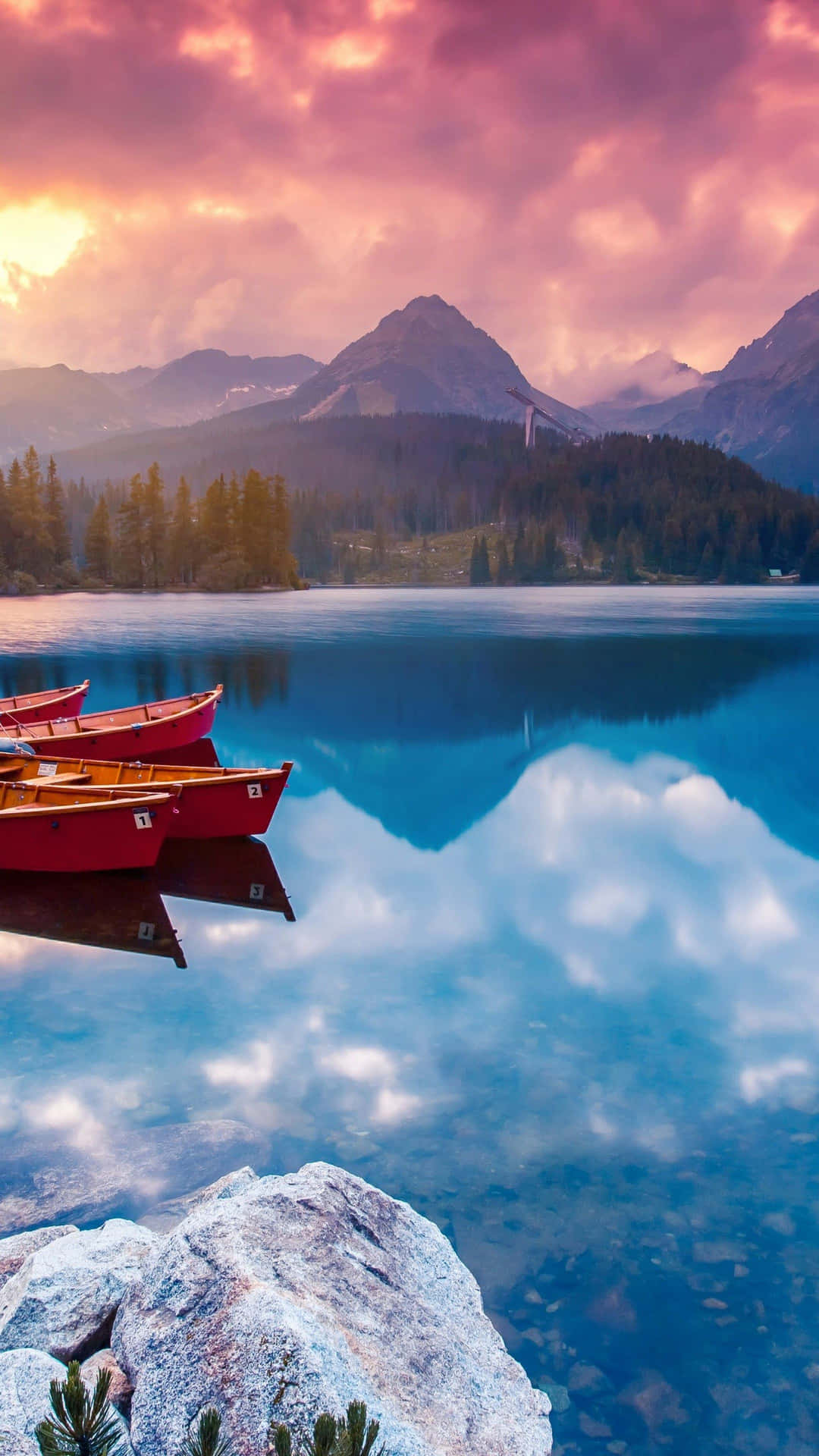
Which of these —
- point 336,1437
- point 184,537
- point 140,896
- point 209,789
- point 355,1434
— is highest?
point 184,537

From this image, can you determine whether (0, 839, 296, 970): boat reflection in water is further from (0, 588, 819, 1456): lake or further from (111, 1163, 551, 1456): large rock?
(111, 1163, 551, 1456): large rock

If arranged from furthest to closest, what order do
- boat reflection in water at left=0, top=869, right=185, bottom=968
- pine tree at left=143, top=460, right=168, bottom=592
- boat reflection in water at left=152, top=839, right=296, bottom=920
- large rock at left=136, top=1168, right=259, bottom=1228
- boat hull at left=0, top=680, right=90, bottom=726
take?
pine tree at left=143, top=460, right=168, bottom=592
boat hull at left=0, top=680, right=90, bottom=726
boat reflection in water at left=152, top=839, right=296, bottom=920
boat reflection in water at left=0, top=869, right=185, bottom=968
large rock at left=136, top=1168, right=259, bottom=1228

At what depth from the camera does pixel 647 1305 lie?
7.02 m

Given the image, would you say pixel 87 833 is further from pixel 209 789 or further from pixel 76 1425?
pixel 76 1425

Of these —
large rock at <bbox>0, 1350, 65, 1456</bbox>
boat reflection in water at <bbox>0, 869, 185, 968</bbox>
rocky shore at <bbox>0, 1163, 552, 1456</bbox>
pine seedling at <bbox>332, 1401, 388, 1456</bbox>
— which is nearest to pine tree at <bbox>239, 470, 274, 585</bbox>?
boat reflection in water at <bbox>0, 869, 185, 968</bbox>

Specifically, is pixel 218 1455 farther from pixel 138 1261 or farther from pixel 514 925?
pixel 514 925

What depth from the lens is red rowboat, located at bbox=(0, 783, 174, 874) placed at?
16547 millimetres

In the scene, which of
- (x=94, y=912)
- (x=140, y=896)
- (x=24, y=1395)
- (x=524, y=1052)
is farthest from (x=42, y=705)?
(x=24, y=1395)

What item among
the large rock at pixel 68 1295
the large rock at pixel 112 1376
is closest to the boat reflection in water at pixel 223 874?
the large rock at pixel 68 1295

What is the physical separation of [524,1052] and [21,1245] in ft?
20.7

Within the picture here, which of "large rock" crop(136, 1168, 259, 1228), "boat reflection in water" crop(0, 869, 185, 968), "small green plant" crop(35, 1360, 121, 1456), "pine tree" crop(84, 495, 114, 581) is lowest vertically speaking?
"boat reflection in water" crop(0, 869, 185, 968)

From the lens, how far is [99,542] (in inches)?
6048

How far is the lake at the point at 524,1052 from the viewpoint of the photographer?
22.8ft

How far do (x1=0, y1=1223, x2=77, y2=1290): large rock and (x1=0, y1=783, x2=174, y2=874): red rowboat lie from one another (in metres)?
9.86
